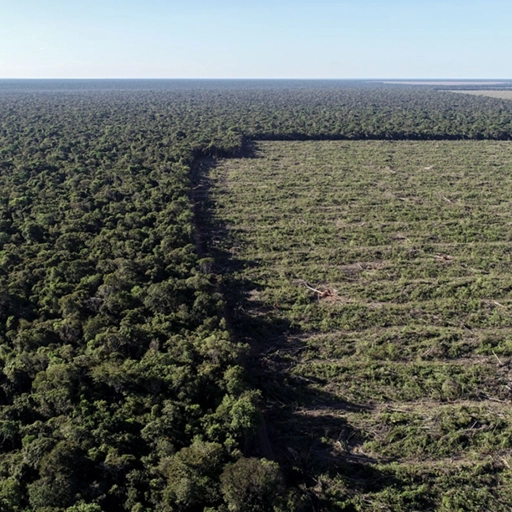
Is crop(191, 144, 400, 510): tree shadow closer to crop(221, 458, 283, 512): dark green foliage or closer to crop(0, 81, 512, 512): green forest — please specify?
crop(0, 81, 512, 512): green forest

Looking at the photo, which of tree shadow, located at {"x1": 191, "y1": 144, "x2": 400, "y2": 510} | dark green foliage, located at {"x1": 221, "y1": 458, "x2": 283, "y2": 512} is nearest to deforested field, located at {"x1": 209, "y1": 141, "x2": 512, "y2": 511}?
tree shadow, located at {"x1": 191, "y1": 144, "x2": 400, "y2": 510}

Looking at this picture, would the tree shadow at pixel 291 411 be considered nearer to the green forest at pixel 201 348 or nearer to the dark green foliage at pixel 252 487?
the green forest at pixel 201 348

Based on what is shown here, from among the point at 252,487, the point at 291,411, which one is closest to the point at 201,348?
the point at 291,411

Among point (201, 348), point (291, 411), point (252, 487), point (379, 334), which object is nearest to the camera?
point (252, 487)

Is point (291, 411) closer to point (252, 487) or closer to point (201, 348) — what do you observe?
point (201, 348)

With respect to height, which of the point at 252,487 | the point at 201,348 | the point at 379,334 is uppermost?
the point at 201,348

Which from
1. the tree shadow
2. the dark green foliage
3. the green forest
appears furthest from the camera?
the tree shadow

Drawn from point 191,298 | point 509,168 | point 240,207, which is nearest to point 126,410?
point 191,298
